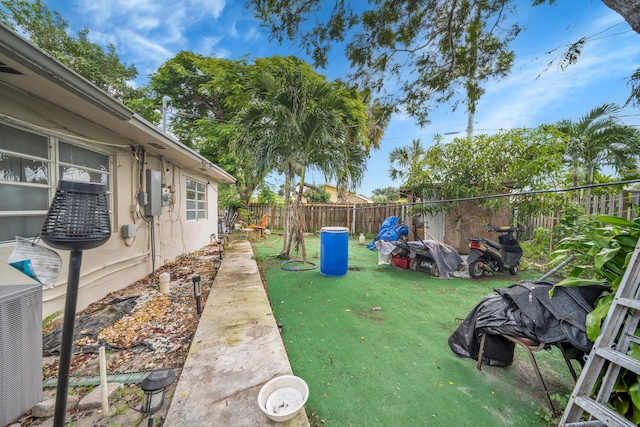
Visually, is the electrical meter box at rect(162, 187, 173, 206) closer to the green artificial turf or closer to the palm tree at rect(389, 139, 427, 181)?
the green artificial turf

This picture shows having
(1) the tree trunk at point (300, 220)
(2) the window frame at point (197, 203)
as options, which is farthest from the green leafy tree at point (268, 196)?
(1) the tree trunk at point (300, 220)

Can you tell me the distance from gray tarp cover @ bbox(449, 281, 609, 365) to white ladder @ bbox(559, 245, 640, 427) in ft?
0.51

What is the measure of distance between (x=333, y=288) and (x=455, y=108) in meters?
4.54

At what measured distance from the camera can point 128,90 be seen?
13039 millimetres

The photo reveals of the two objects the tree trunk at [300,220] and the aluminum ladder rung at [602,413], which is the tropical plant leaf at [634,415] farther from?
the tree trunk at [300,220]

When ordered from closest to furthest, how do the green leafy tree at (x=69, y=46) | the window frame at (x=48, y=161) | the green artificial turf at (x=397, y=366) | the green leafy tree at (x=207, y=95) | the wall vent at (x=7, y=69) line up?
the green artificial turf at (x=397, y=366) → the wall vent at (x=7, y=69) → the window frame at (x=48, y=161) → the green leafy tree at (x=207, y=95) → the green leafy tree at (x=69, y=46)

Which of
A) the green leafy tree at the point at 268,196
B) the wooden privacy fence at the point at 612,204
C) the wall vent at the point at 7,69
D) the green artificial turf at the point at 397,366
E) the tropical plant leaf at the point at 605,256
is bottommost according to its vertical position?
the green artificial turf at the point at 397,366

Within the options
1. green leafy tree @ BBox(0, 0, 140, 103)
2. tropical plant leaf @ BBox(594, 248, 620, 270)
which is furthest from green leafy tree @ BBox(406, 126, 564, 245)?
green leafy tree @ BBox(0, 0, 140, 103)

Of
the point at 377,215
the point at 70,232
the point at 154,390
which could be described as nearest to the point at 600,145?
the point at 377,215

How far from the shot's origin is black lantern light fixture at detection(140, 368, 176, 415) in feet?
3.78

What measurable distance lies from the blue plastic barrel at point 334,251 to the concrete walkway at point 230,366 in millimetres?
1650

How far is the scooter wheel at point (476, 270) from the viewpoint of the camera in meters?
4.58

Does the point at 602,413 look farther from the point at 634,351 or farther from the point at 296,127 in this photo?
the point at 296,127

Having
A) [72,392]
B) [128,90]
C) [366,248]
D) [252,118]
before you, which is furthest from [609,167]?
[128,90]
